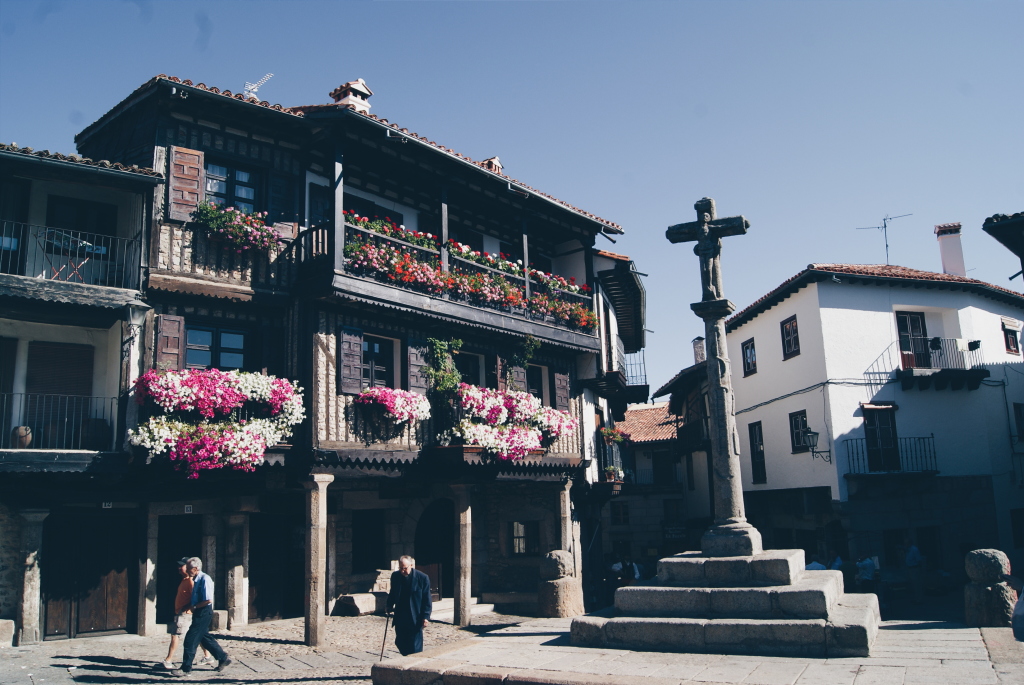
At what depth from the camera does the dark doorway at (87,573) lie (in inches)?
517

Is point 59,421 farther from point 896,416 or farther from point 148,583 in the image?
point 896,416

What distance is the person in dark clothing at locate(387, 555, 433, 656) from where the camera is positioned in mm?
9844

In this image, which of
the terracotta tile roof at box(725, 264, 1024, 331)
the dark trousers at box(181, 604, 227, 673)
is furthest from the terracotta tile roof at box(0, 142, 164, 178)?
the terracotta tile roof at box(725, 264, 1024, 331)

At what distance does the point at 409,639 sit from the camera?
9.84 metres

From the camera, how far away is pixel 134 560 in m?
13.9

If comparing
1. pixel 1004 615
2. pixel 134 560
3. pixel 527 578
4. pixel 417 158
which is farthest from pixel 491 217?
pixel 1004 615

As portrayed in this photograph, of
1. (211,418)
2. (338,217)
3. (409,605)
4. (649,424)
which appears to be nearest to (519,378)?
(338,217)

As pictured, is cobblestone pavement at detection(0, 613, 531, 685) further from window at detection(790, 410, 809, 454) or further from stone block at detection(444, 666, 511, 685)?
window at detection(790, 410, 809, 454)

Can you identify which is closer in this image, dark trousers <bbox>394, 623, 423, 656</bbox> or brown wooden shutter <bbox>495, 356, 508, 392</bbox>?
dark trousers <bbox>394, 623, 423, 656</bbox>

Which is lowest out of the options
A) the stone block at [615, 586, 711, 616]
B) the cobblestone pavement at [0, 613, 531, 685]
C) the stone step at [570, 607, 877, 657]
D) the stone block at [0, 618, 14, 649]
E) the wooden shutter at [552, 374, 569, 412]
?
the cobblestone pavement at [0, 613, 531, 685]

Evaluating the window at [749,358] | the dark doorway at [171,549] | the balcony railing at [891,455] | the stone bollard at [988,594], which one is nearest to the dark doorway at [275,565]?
the dark doorway at [171,549]

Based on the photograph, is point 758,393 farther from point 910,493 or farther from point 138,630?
point 138,630

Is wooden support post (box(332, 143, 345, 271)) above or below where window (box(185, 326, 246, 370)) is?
above

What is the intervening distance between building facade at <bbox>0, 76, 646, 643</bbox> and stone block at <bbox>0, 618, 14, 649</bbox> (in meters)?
0.19
